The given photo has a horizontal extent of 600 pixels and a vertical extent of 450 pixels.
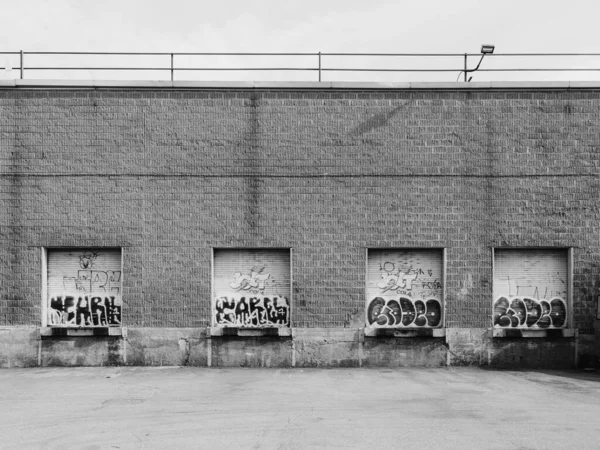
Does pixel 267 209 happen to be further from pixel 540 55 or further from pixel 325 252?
pixel 540 55

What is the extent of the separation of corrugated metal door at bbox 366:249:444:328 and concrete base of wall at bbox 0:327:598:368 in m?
0.43

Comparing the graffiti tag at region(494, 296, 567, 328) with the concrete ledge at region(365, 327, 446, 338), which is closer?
the concrete ledge at region(365, 327, 446, 338)

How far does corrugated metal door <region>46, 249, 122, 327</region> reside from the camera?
1081 centimetres

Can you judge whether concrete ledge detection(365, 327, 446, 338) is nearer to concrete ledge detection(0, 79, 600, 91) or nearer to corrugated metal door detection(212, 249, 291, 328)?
corrugated metal door detection(212, 249, 291, 328)

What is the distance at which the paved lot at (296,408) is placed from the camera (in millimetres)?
6320

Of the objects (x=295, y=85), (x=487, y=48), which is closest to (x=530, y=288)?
(x=487, y=48)

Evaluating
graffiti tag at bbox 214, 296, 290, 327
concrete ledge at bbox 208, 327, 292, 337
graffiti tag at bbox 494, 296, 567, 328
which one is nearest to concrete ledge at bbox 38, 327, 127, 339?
concrete ledge at bbox 208, 327, 292, 337

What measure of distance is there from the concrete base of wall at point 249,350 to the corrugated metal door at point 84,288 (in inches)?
17.9

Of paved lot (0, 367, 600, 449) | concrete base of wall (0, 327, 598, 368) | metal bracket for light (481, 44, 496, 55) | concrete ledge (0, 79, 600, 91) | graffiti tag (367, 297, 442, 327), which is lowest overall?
paved lot (0, 367, 600, 449)

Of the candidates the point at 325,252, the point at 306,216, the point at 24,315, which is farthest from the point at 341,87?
the point at 24,315

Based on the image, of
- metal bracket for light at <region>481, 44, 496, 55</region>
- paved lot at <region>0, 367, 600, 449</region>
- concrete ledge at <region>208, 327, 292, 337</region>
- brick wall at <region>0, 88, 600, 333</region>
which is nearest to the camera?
paved lot at <region>0, 367, 600, 449</region>

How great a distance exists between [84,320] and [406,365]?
7118mm

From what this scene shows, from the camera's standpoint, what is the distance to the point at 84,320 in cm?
1083

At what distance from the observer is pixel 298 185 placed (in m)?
10.8
